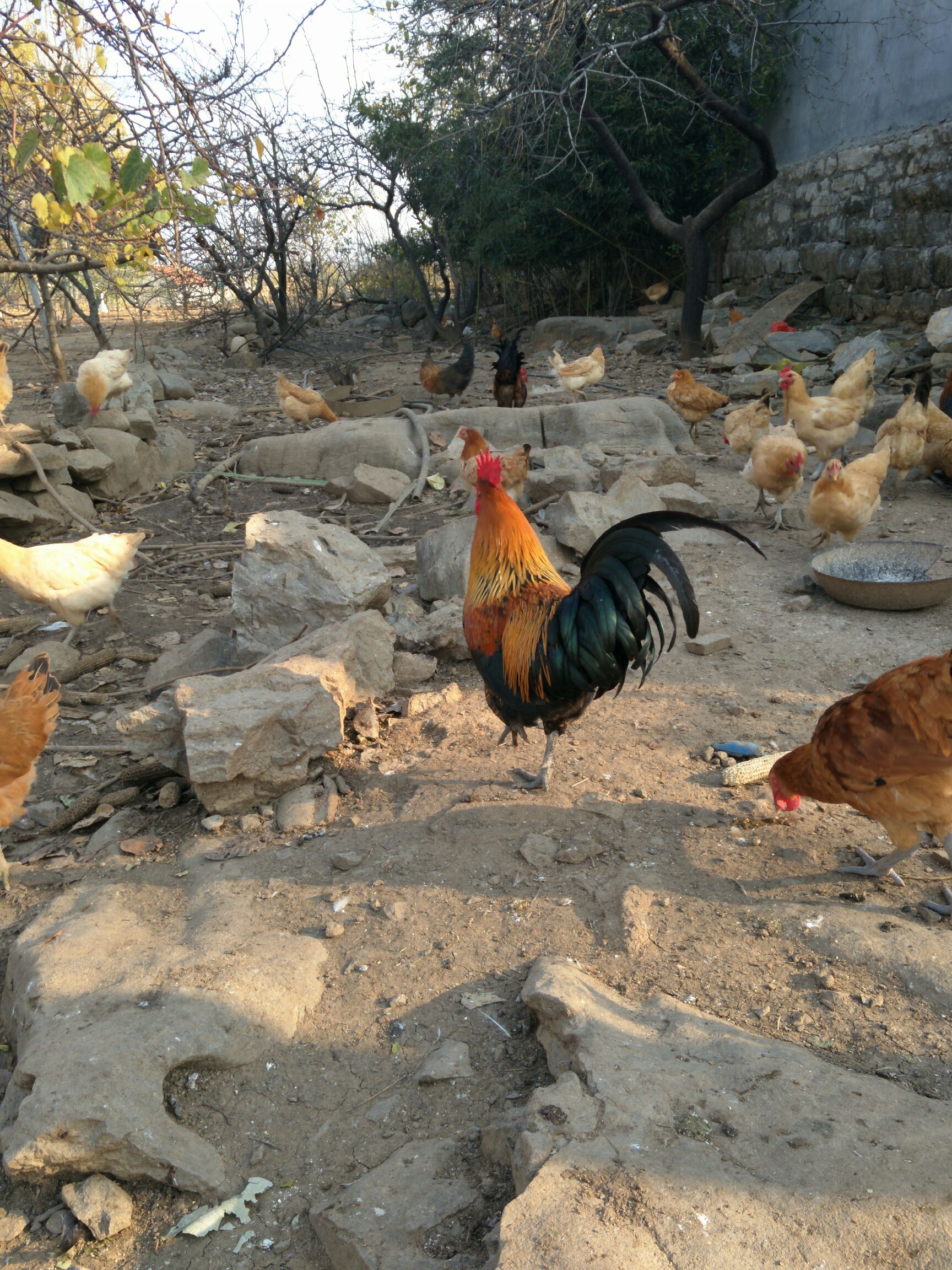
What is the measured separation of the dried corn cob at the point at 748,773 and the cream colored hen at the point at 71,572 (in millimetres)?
4156

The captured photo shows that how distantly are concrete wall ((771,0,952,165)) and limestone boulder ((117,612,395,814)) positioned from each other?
41.5ft

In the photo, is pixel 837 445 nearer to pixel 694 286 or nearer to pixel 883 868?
pixel 883 868

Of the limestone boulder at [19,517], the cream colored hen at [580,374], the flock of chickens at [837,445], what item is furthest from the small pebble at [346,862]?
the cream colored hen at [580,374]

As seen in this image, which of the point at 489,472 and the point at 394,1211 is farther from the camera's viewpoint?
the point at 489,472

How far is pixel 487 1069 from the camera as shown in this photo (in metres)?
2.49

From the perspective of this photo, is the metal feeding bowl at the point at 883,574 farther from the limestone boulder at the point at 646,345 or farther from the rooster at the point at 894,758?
the limestone boulder at the point at 646,345

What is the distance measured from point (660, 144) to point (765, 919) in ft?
55.2

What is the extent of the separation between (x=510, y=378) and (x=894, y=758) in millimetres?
9569

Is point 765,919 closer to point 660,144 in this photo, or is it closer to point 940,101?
point 940,101

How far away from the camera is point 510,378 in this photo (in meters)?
11.6

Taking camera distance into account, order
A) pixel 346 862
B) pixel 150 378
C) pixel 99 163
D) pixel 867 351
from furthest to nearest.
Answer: pixel 150 378, pixel 867 351, pixel 346 862, pixel 99 163

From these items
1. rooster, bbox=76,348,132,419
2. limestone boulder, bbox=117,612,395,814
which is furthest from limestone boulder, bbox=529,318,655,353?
limestone boulder, bbox=117,612,395,814

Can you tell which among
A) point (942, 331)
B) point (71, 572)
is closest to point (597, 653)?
point (71, 572)

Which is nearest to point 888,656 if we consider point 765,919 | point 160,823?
point 765,919
